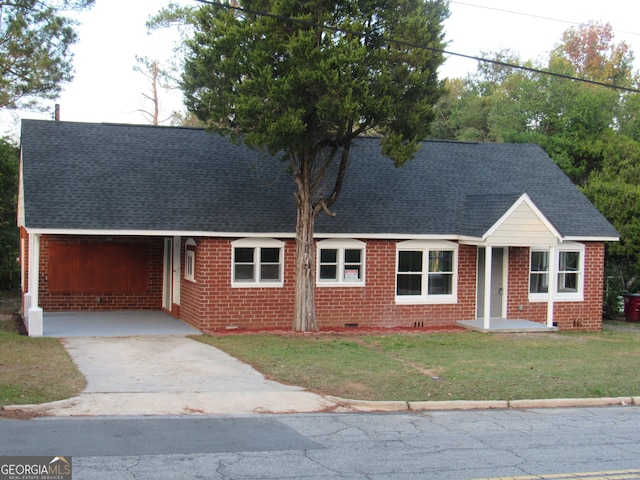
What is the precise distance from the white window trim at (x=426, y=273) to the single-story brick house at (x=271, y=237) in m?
0.03

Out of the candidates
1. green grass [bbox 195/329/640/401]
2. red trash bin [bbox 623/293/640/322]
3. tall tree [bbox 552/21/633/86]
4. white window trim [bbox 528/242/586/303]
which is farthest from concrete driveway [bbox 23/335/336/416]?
tall tree [bbox 552/21/633/86]

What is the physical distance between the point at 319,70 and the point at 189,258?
6.99m

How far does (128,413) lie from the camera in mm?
10023

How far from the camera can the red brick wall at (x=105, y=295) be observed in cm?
2189

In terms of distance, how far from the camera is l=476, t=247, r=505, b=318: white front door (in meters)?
21.6

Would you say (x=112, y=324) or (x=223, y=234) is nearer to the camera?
(x=223, y=234)

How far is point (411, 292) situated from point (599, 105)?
19766 mm

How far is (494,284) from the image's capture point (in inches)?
855

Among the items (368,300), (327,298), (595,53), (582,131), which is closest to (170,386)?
(327,298)

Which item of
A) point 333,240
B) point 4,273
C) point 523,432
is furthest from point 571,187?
point 4,273

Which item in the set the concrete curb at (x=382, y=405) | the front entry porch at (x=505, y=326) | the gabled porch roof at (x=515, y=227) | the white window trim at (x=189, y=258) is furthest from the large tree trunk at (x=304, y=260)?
the concrete curb at (x=382, y=405)

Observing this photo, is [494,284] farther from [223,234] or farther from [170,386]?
[170,386]

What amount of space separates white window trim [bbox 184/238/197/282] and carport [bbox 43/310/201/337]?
1.28 metres

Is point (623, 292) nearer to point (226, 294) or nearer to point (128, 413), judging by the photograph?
point (226, 294)
